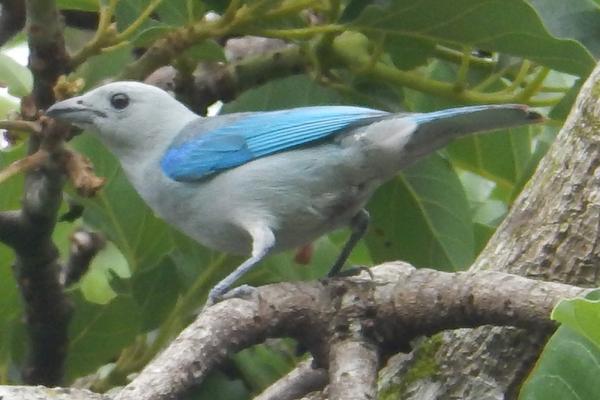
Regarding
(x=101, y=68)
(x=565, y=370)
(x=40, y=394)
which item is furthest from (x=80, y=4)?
(x=565, y=370)

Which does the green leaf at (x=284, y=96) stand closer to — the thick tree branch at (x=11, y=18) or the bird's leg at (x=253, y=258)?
the bird's leg at (x=253, y=258)

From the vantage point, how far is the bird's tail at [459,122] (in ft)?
8.49

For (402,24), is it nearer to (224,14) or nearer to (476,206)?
(224,14)

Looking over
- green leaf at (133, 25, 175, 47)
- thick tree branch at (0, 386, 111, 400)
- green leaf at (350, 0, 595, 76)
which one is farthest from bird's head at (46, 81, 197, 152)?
thick tree branch at (0, 386, 111, 400)

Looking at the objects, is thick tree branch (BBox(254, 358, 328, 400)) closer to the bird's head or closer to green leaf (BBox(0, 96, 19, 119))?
the bird's head

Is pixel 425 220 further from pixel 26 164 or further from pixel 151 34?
pixel 26 164

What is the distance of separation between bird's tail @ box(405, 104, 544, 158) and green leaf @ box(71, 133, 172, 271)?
2.39ft

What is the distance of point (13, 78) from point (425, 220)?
1.08 m

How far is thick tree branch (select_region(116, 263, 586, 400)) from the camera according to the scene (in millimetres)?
2186

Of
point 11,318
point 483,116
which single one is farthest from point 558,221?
point 11,318

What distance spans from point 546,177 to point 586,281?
23 centimetres

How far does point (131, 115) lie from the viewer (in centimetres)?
331

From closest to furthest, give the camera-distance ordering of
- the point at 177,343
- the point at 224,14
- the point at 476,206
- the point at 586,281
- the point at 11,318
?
the point at 177,343
the point at 586,281
the point at 224,14
the point at 11,318
the point at 476,206

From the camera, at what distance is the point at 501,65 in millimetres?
3119
